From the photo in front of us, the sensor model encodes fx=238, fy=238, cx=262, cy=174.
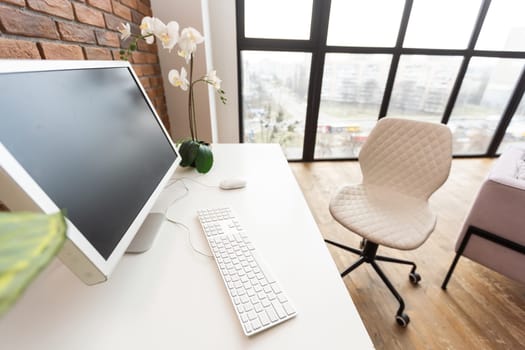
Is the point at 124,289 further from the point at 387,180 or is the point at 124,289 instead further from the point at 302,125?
the point at 302,125

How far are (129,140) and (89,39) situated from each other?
0.64 metres

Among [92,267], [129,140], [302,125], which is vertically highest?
[129,140]

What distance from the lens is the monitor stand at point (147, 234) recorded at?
0.66m

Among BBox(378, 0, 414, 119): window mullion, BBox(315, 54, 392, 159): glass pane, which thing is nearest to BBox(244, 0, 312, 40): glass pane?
BBox(315, 54, 392, 159): glass pane

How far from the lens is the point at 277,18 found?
7.11 ft

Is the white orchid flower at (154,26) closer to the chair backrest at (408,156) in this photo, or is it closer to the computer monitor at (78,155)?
the computer monitor at (78,155)

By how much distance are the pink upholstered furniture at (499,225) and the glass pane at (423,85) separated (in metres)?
1.64

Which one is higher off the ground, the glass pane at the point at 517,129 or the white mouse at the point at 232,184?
the white mouse at the point at 232,184

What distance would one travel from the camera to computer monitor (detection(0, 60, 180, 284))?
0.39 metres

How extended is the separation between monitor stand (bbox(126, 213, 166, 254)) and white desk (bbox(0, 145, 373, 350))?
0.07ft

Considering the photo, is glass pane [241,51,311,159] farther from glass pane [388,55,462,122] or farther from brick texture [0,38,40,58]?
brick texture [0,38,40,58]

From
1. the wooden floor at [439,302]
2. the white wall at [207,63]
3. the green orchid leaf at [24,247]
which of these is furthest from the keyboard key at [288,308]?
the white wall at [207,63]

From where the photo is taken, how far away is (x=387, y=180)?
4.67 ft

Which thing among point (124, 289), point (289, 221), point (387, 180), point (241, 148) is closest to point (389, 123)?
point (387, 180)
